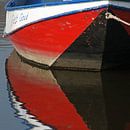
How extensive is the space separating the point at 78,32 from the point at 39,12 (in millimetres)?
1174

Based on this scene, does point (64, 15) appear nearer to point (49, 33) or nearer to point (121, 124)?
point (49, 33)

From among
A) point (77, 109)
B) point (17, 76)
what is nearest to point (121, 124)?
point (77, 109)

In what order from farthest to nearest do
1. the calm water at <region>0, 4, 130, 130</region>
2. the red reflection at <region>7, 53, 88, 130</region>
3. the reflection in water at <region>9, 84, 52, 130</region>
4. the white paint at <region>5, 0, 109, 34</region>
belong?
the white paint at <region>5, 0, 109, 34</region> < the red reflection at <region>7, 53, 88, 130</region> < the calm water at <region>0, 4, 130, 130</region> < the reflection in water at <region>9, 84, 52, 130</region>

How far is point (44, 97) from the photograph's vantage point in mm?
10203

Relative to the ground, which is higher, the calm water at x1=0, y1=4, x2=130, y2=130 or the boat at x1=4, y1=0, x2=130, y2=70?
the boat at x1=4, y1=0, x2=130, y2=70

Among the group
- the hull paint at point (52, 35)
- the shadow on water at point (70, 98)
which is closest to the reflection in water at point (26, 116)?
the shadow on water at point (70, 98)

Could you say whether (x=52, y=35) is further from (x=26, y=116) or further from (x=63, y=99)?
(x=26, y=116)

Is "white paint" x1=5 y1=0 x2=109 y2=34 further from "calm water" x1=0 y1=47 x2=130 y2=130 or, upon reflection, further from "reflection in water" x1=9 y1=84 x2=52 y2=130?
"reflection in water" x1=9 y1=84 x2=52 y2=130

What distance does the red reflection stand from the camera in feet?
28.0

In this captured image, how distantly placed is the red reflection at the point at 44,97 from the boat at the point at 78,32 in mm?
661

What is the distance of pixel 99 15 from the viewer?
11438 millimetres

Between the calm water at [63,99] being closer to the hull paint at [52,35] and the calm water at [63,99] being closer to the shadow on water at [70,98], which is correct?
the shadow on water at [70,98]

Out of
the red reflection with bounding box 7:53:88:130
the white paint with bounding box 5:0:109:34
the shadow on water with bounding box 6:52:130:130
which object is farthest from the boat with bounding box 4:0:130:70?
the red reflection with bounding box 7:53:88:130

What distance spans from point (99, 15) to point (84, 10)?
1.16ft
